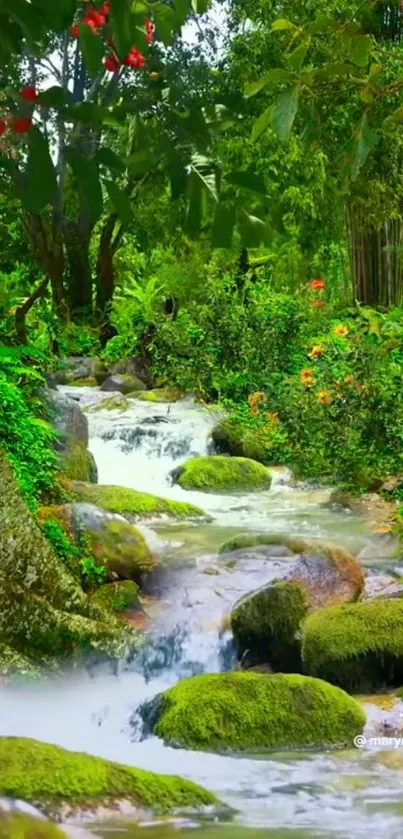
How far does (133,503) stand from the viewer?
679 cm

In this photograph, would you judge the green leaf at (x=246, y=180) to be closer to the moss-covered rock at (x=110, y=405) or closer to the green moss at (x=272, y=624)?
the green moss at (x=272, y=624)

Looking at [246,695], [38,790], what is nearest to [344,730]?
[246,695]

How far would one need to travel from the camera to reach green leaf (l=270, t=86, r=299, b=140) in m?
1.12

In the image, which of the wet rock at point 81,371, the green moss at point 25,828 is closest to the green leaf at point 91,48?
the green moss at point 25,828

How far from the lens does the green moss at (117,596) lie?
492 centimetres

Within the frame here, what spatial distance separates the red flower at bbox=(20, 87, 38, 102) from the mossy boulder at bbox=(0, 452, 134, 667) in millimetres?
3563

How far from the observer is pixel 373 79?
148cm

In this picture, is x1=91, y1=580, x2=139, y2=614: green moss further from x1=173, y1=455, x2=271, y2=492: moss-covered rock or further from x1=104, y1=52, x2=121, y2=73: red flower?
x1=104, y1=52, x2=121, y2=73: red flower

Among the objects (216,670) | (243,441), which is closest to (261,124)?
(216,670)

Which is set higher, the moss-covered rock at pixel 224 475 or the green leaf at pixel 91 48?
the green leaf at pixel 91 48

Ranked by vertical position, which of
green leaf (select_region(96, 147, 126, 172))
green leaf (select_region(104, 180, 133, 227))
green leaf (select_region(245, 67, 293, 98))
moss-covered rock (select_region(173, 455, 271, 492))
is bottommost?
moss-covered rock (select_region(173, 455, 271, 492))

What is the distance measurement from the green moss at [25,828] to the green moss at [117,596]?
2470mm

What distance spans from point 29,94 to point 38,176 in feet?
0.39

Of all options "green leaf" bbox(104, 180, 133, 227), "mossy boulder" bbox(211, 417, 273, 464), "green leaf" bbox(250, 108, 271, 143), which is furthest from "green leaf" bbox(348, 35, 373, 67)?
"mossy boulder" bbox(211, 417, 273, 464)
